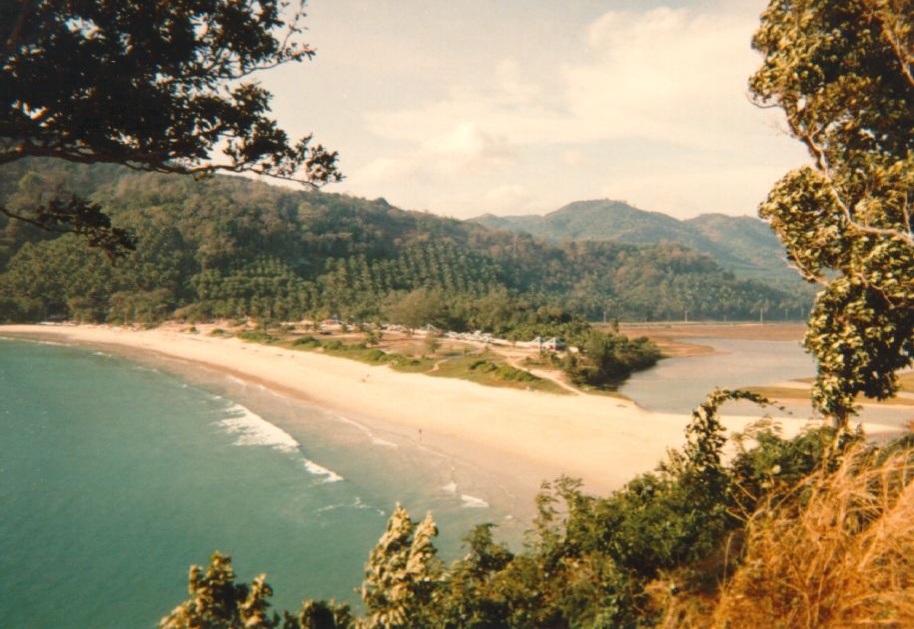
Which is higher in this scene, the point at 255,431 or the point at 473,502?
the point at 473,502

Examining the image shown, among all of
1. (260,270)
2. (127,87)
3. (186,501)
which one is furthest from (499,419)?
(260,270)

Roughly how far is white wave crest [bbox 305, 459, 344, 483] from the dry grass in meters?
18.8

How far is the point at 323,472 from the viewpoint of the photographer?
897 inches

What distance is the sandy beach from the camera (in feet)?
75.5

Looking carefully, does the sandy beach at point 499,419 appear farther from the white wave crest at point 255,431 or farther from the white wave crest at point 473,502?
the white wave crest at point 255,431

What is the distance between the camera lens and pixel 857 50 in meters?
8.82

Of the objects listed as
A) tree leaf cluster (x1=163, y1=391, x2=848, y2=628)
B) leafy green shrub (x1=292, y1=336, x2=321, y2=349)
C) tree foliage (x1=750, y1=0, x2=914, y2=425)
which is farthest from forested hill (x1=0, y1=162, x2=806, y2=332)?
tree leaf cluster (x1=163, y1=391, x2=848, y2=628)

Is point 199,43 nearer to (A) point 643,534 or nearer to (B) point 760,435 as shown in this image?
(A) point 643,534

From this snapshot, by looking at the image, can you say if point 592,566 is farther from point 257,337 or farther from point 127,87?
point 257,337

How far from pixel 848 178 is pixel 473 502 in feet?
48.3

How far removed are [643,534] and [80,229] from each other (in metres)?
8.39

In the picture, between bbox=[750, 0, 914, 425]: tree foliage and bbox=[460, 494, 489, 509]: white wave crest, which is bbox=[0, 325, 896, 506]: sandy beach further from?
bbox=[750, 0, 914, 425]: tree foliage

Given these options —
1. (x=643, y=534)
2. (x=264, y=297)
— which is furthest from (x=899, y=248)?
(x=264, y=297)

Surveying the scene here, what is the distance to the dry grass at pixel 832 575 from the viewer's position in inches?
Answer: 161
